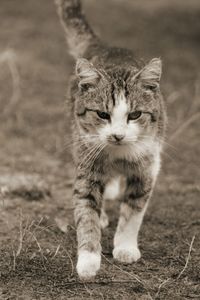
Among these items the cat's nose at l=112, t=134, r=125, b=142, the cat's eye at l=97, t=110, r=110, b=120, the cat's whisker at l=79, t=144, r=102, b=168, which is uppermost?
the cat's eye at l=97, t=110, r=110, b=120

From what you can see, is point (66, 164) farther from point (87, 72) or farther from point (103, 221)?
point (87, 72)

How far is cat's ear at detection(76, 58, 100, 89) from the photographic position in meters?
4.42

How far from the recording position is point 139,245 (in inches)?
186

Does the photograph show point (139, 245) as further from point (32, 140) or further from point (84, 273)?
point (32, 140)

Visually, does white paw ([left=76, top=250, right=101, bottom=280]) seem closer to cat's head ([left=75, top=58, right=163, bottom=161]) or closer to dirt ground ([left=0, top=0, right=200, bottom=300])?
dirt ground ([left=0, top=0, right=200, bottom=300])

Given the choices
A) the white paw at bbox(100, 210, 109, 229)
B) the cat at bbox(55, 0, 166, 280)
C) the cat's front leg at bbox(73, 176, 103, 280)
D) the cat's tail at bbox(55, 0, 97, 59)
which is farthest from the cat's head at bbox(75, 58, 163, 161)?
the cat's tail at bbox(55, 0, 97, 59)

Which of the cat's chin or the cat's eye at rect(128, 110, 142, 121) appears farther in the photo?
the cat's chin

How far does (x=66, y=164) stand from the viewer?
22.2 feet

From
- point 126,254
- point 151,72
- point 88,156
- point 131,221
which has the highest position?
point 151,72

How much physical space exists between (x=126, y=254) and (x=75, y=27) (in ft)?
7.77

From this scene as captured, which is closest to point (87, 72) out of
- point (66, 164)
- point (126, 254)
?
point (126, 254)

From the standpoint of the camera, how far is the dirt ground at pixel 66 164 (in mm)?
3967

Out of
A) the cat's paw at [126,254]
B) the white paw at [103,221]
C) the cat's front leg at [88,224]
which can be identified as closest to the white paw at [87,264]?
the cat's front leg at [88,224]

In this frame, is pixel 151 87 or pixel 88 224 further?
pixel 151 87
